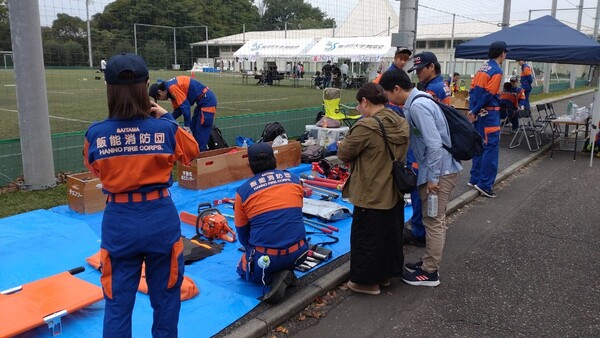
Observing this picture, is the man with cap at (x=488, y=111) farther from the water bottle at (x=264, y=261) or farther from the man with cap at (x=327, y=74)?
the man with cap at (x=327, y=74)

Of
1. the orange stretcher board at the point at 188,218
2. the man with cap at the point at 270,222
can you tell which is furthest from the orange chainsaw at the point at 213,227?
the man with cap at the point at 270,222

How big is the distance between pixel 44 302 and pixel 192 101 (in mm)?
4658

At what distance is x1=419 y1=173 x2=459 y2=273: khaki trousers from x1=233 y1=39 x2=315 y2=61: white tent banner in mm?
27326

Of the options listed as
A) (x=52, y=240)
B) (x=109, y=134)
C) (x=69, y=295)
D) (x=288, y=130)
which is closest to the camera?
(x=109, y=134)

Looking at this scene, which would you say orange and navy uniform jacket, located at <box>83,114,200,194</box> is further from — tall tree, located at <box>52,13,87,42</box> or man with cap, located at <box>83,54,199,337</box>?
tall tree, located at <box>52,13,87,42</box>

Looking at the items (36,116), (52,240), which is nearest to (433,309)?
(52,240)

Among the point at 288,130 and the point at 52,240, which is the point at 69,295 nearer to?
the point at 52,240

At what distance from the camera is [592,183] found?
27.2 feet

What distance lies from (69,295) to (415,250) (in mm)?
3418

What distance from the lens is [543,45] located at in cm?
1030

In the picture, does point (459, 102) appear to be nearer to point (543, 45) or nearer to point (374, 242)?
point (543, 45)

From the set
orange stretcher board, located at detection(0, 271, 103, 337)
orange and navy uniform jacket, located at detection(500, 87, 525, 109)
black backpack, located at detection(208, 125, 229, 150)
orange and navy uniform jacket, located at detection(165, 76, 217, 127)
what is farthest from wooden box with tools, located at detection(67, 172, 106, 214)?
orange and navy uniform jacket, located at detection(500, 87, 525, 109)

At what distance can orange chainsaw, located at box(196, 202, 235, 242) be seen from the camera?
507cm

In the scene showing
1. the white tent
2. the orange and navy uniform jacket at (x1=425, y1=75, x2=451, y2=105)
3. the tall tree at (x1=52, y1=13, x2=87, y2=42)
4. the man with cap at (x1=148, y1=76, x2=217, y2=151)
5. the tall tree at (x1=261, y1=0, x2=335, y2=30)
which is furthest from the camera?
the tall tree at (x1=261, y1=0, x2=335, y2=30)
